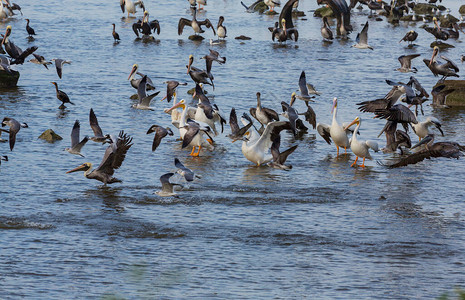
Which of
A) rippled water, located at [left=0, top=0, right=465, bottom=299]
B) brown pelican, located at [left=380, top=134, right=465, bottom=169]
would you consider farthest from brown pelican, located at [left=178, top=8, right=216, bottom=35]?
brown pelican, located at [left=380, top=134, right=465, bottom=169]

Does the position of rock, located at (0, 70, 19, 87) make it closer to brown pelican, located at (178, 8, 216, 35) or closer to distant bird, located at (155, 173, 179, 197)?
distant bird, located at (155, 173, 179, 197)

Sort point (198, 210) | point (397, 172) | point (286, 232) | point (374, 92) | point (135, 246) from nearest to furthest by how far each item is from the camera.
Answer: point (135, 246) < point (286, 232) < point (198, 210) < point (397, 172) < point (374, 92)

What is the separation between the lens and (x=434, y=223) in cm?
1056

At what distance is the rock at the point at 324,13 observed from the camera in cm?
3675

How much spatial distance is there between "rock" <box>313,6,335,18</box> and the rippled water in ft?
58.7

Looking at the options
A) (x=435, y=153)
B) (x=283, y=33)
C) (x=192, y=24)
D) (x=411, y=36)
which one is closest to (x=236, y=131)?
(x=435, y=153)

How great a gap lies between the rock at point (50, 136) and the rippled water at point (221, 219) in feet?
0.63

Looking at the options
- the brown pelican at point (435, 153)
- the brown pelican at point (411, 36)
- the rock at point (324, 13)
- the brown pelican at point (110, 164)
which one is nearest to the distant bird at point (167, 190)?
the brown pelican at point (110, 164)

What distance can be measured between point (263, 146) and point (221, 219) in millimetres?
2962

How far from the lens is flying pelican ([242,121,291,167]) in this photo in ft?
43.0

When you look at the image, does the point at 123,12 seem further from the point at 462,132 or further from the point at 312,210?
the point at 312,210

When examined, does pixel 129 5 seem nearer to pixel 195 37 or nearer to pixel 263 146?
pixel 195 37

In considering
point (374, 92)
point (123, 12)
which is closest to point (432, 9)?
point (123, 12)

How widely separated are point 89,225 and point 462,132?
8703 millimetres
